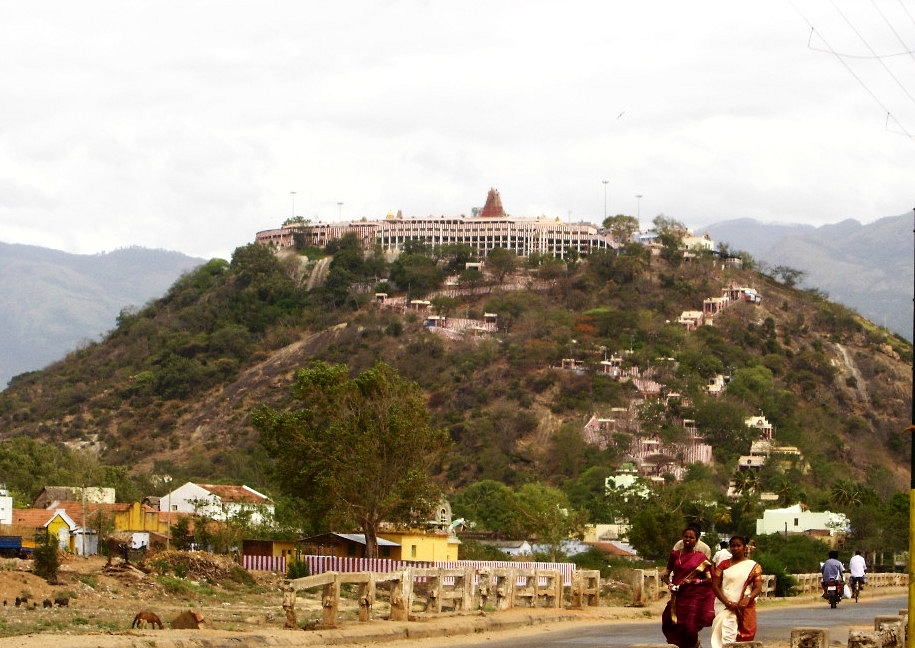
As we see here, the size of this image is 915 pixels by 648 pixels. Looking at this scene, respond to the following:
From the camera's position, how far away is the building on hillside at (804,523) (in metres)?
87.5

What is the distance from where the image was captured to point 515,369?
135750mm

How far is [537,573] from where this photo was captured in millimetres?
30141

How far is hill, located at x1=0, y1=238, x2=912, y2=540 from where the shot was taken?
122m

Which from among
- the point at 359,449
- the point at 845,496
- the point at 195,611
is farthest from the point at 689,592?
the point at 845,496

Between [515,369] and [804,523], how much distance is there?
158ft

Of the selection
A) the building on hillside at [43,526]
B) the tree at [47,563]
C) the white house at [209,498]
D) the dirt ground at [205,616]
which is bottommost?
the dirt ground at [205,616]

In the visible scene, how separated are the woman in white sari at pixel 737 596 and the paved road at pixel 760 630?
5636 mm

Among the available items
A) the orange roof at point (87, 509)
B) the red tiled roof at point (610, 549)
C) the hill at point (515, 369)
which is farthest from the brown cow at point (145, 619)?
the hill at point (515, 369)

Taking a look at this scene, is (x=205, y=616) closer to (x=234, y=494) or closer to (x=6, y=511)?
(x=6, y=511)

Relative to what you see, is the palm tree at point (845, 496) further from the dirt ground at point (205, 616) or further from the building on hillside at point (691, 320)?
the dirt ground at point (205, 616)

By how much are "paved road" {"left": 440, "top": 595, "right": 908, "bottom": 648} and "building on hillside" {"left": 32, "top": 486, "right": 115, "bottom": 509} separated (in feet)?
152

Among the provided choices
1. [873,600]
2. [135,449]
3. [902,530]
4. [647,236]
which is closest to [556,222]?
[647,236]

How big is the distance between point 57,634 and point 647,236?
148m

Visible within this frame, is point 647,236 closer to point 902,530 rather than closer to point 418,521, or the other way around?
point 902,530
